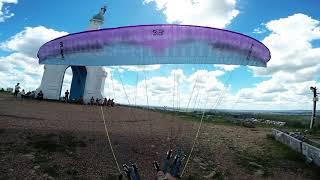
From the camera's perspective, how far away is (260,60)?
42.8 feet

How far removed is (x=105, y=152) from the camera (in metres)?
13.3

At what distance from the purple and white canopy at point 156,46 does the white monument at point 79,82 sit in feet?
69.0

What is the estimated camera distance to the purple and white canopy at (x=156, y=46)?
1095 centimetres

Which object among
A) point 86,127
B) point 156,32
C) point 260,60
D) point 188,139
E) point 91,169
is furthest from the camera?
point 188,139

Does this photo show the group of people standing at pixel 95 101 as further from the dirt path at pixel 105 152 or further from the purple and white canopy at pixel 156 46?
the purple and white canopy at pixel 156 46

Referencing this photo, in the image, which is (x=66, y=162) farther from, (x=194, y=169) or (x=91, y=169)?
(x=194, y=169)

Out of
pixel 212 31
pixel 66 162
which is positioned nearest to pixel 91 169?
pixel 66 162

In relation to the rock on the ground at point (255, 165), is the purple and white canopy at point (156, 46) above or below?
above

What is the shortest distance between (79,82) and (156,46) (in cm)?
2503

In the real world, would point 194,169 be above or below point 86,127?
below

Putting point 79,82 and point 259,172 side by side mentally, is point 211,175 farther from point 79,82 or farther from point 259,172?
point 79,82

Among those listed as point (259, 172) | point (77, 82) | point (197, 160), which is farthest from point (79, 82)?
point (259, 172)

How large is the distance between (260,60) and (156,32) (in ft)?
15.6

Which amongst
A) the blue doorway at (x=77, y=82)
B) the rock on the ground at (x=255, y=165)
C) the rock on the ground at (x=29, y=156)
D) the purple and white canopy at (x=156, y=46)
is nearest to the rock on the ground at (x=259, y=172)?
the rock on the ground at (x=255, y=165)
